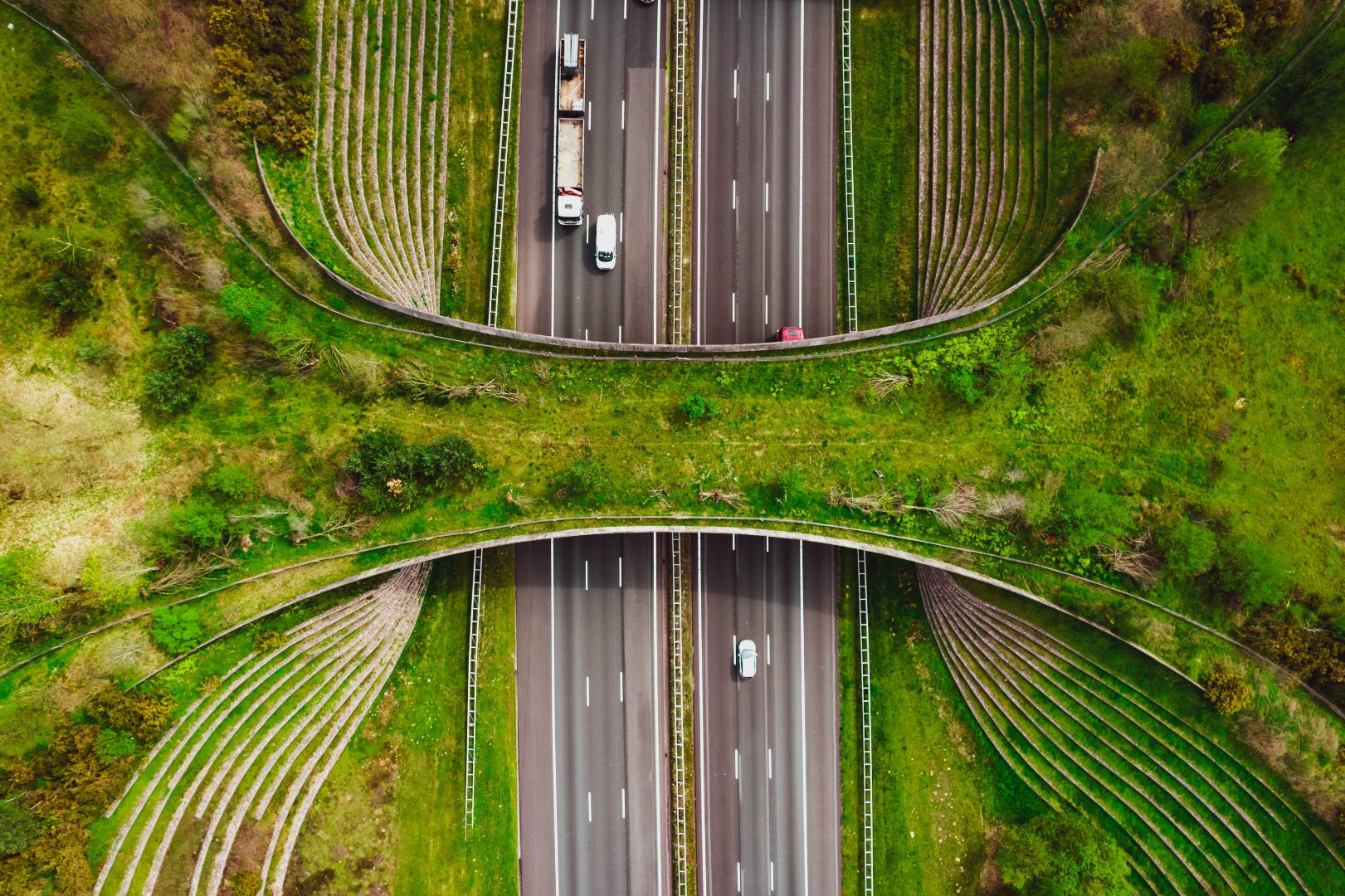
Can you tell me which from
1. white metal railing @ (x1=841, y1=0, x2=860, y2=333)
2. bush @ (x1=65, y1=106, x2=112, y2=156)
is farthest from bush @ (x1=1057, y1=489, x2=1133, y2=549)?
bush @ (x1=65, y1=106, x2=112, y2=156)

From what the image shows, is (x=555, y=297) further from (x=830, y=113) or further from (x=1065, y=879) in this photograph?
(x=1065, y=879)

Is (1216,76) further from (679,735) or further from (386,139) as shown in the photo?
(679,735)

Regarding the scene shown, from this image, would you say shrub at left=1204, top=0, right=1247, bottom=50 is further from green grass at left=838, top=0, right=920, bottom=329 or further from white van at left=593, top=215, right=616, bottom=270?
white van at left=593, top=215, right=616, bottom=270

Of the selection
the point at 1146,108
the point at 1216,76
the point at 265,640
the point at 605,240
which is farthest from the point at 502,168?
the point at 1216,76

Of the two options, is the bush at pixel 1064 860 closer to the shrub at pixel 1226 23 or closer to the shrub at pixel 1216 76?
the shrub at pixel 1216 76

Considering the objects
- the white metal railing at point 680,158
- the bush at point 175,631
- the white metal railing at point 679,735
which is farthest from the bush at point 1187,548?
the bush at point 175,631

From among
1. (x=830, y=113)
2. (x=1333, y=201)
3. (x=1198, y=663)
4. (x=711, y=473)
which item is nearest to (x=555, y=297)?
(x=711, y=473)
